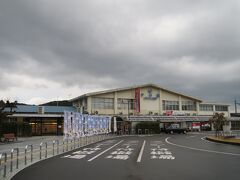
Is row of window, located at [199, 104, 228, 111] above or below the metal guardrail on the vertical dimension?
above

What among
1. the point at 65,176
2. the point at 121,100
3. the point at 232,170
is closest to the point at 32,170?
the point at 65,176

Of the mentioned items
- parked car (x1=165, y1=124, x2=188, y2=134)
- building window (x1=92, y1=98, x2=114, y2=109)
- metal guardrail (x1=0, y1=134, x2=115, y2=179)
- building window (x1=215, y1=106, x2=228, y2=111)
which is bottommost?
parked car (x1=165, y1=124, x2=188, y2=134)

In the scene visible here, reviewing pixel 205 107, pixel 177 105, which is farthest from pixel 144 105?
pixel 205 107

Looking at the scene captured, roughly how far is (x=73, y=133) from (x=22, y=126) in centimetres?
2346

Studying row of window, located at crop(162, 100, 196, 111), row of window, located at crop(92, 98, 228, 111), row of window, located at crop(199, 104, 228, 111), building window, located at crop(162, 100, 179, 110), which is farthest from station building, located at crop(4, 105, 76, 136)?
row of window, located at crop(199, 104, 228, 111)

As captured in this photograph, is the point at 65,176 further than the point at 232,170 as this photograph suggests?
No

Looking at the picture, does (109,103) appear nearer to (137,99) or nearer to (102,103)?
(102,103)

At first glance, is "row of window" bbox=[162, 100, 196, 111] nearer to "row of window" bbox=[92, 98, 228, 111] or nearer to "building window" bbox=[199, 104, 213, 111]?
"row of window" bbox=[92, 98, 228, 111]

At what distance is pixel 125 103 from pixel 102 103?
538 centimetres

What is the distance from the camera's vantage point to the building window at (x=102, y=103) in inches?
2420

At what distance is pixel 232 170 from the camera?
11297mm

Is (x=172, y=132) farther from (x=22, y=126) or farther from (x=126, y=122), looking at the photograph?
(x=22, y=126)

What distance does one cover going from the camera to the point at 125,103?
65.1m

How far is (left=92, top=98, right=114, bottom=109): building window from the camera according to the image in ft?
202
